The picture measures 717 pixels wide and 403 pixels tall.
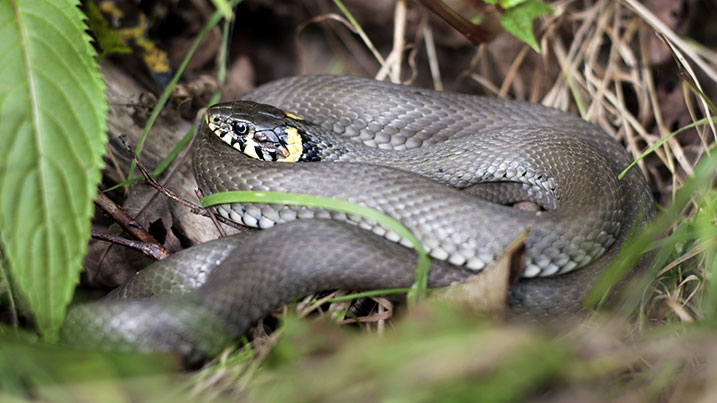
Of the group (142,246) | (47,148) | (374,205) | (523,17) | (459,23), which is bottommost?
(142,246)

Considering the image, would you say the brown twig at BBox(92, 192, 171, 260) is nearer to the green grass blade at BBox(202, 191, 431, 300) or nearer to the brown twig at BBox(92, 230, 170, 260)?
the brown twig at BBox(92, 230, 170, 260)

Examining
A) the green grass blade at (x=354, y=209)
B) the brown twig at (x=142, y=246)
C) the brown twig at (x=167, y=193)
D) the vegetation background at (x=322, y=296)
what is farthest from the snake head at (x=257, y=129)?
the brown twig at (x=142, y=246)

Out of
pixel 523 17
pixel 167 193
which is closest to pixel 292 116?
pixel 167 193

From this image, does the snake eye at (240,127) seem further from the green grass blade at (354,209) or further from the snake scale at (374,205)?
the green grass blade at (354,209)

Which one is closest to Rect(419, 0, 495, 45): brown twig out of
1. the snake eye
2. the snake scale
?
the snake scale

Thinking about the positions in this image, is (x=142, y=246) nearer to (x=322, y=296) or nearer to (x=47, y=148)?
(x=47, y=148)

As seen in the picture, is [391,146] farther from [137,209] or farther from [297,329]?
[297,329]

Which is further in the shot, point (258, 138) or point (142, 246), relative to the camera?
point (258, 138)

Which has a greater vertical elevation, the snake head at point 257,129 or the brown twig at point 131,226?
the snake head at point 257,129
